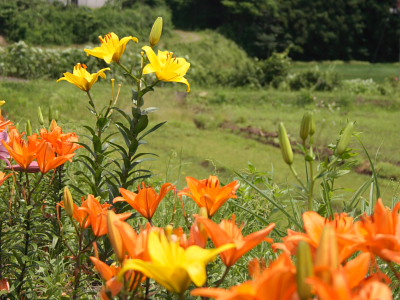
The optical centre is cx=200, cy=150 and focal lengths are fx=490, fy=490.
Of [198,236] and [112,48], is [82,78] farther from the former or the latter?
[198,236]

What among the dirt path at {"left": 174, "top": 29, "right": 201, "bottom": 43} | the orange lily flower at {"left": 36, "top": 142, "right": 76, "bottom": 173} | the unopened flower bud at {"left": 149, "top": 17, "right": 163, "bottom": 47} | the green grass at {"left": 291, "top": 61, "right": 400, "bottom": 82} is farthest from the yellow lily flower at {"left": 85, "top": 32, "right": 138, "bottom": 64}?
the dirt path at {"left": 174, "top": 29, "right": 201, "bottom": 43}

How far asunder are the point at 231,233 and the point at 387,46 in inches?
A: 750

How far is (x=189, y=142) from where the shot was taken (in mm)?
4566

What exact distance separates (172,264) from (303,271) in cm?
12

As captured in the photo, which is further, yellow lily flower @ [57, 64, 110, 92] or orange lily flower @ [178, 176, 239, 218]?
yellow lily flower @ [57, 64, 110, 92]

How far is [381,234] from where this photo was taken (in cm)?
46

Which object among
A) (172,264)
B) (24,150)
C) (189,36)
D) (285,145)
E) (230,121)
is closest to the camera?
(172,264)

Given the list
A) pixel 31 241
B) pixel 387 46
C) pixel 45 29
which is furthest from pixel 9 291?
pixel 387 46

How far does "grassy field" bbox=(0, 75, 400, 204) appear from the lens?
3754 mm

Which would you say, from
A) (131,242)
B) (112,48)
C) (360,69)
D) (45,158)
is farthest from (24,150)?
(360,69)

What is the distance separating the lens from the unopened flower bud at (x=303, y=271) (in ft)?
1.16

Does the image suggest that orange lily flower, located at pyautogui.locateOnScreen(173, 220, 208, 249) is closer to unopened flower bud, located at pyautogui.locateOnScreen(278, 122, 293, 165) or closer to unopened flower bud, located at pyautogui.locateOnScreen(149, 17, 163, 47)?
unopened flower bud, located at pyautogui.locateOnScreen(278, 122, 293, 165)

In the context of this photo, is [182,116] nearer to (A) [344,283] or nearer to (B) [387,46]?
(A) [344,283]

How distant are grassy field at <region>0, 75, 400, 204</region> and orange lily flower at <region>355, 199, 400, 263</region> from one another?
7.66 ft
